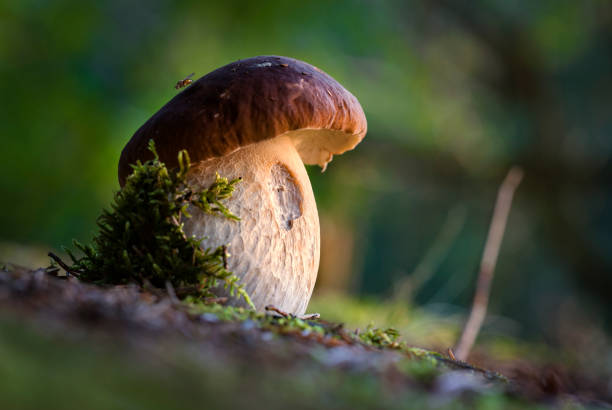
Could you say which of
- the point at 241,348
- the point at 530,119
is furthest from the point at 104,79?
the point at 241,348

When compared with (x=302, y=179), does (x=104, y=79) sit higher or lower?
higher

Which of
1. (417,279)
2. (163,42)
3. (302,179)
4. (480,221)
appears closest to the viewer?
(302,179)

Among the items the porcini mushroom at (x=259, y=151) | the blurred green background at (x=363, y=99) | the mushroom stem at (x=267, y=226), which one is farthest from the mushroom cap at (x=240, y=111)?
the blurred green background at (x=363, y=99)

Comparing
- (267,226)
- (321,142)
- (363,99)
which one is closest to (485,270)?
(321,142)

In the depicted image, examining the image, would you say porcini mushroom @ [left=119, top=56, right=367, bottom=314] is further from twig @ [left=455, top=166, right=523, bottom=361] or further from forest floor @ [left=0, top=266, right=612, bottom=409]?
twig @ [left=455, top=166, right=523, bottom=361]

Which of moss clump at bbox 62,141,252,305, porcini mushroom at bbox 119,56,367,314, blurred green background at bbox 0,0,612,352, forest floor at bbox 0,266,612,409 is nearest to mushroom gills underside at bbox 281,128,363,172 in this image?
porcini mushroom at bbox 119,56,367,314

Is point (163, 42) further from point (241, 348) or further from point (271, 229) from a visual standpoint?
point (241, 348)

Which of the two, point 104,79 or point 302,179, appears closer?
point 302,179
